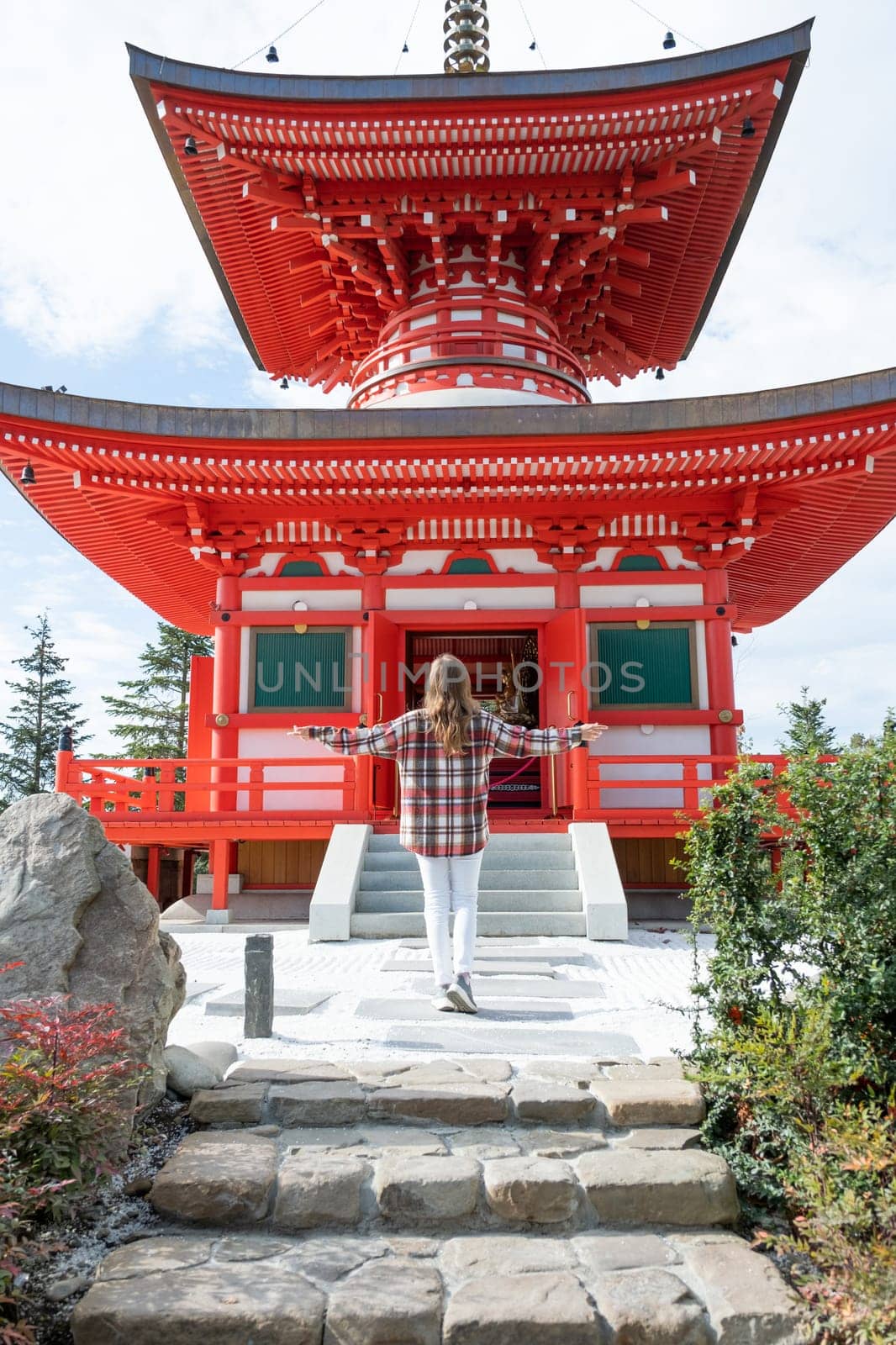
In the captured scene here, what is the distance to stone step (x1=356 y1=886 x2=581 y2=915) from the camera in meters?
9.19

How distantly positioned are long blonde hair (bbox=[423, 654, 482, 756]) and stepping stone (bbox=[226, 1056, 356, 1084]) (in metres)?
1.83

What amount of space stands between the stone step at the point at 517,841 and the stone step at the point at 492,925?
1.35 metres

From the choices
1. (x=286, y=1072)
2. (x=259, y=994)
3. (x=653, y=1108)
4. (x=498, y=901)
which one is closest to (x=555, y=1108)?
(x=653, y=1108)

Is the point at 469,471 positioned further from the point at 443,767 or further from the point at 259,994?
the point at 259,994

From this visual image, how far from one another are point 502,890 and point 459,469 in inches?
199

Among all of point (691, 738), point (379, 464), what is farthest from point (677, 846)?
point (379, 464)

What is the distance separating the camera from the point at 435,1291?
291cm

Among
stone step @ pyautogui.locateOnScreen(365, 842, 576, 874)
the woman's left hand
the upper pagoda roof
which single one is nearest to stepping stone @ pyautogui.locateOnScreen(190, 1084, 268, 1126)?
the woman's left hand

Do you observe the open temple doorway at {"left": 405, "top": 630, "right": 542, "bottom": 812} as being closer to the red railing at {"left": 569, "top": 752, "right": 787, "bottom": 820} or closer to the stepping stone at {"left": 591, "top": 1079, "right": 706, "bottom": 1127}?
the red railing at {"left": 569, "top": 752, "right": 787, "bottom": 820}

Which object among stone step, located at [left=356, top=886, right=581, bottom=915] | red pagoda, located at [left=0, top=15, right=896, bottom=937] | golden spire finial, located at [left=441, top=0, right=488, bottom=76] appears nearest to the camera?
stone step, located at [left=356, top=886, right=581, bottom=915]

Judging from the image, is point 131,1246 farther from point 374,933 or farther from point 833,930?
point 374,933

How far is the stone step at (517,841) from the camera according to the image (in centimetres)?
1031

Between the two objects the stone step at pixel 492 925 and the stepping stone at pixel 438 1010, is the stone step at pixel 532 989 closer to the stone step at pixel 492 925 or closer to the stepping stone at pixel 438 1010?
the stepping stone at pixel 438 1010

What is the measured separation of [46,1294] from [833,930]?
9.84ft
